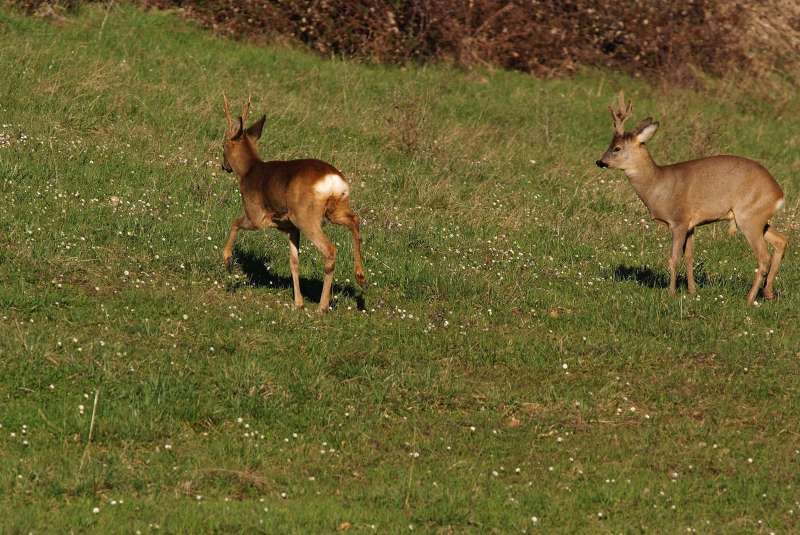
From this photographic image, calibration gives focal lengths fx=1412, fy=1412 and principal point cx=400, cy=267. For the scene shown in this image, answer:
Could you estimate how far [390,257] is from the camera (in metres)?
13.6

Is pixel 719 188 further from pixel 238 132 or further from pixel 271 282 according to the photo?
pixel 238 132

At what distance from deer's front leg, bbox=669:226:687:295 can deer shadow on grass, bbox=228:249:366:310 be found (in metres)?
3.05

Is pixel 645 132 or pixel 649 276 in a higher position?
pixel 645 132

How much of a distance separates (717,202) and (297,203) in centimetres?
428

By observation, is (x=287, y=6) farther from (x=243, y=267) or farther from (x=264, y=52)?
(x=243, y=267)

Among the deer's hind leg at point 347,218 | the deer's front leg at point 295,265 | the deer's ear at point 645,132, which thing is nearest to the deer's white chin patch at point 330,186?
the deer's hind leg at point 347,218

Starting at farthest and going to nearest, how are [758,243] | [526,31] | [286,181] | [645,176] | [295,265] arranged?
[526,31], [645,176], [758,243], [295,265], [286,181]

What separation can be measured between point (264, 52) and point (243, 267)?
9.40m

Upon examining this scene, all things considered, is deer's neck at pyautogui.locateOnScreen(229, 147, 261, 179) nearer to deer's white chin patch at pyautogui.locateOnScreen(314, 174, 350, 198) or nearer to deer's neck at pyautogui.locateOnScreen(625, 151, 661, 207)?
deer's white chin patch at pyautogui.locateOnScreen(314, 174, 350, 198)

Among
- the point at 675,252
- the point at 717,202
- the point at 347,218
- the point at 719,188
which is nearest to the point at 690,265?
the point at 675,252

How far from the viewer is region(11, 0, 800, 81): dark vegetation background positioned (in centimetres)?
2253

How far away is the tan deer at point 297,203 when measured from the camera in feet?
37.2

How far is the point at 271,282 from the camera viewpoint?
1278 centimetres

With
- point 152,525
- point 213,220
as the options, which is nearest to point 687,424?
point 152,525
